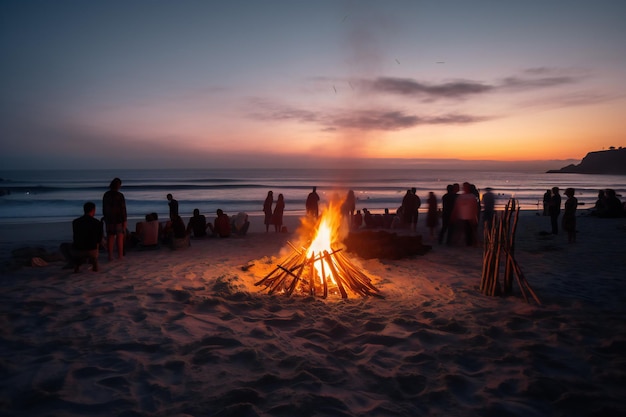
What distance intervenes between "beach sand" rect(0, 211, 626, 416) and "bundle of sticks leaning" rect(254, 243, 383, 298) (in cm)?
24

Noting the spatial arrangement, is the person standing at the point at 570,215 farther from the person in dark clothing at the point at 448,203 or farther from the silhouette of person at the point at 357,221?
the silhouette of person at the point at 357,221

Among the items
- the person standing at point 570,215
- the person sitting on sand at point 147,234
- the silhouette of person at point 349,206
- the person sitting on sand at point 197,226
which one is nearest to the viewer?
the person sitting on sand at point 147,234

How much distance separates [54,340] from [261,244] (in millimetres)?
6765

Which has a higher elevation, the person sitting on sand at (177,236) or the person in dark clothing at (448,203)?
the person in dark clothing at (448,203)

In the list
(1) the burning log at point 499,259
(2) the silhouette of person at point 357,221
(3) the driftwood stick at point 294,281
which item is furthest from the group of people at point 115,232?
(1) the burning log at point 499,259

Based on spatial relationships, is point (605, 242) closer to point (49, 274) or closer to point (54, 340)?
point (54, 340)

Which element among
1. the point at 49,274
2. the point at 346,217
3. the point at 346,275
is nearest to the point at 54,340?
the point at 49,274

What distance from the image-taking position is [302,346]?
14.0 feet

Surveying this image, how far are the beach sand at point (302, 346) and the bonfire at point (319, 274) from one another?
0.27 metres

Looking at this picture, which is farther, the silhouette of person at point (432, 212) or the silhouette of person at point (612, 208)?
the silhouette of person at point (612, 208)

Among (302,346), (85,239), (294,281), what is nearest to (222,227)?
(85,239)

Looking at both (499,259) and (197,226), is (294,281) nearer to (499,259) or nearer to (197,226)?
(499,259)

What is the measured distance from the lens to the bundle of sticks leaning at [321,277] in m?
6.22

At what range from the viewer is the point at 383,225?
14789mm
